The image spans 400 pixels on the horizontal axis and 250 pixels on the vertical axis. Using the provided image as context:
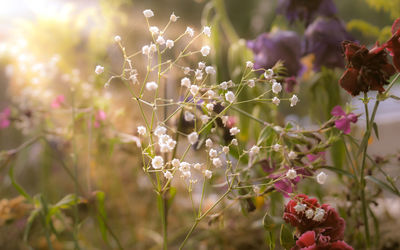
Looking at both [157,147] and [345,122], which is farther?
[157,147]

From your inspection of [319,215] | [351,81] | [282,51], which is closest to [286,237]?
[319,215]

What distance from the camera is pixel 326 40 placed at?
519 mm

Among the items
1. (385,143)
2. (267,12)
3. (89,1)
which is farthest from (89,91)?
(267,12)

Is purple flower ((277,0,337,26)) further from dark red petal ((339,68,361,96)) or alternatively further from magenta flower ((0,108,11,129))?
magenta flower ((0,108,11,129))

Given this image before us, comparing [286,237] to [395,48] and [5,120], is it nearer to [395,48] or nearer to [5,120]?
[395,48]

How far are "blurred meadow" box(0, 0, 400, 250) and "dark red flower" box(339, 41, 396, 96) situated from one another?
0.02 meters

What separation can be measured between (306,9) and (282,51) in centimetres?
9

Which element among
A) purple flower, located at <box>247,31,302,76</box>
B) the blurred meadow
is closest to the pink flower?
the blurred meadow

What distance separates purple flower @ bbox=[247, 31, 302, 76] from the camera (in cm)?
53

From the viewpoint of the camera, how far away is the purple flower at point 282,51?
53cm

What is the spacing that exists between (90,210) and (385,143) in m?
0.92

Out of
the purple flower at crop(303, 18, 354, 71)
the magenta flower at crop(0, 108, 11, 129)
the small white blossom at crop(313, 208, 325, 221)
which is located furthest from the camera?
the magenta flower at crop(0, 108, 11, 129)

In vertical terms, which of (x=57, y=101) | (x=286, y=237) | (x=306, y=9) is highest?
(x=306, y=9)

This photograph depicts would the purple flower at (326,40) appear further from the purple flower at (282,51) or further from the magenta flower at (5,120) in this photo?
the magenta flower at (5,120)
